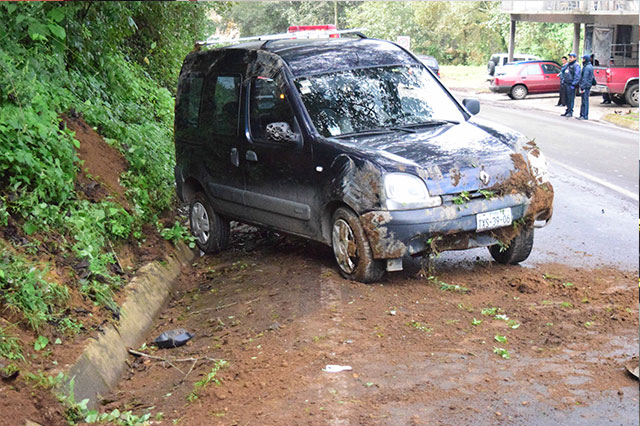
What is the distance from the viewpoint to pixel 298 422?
476 cm

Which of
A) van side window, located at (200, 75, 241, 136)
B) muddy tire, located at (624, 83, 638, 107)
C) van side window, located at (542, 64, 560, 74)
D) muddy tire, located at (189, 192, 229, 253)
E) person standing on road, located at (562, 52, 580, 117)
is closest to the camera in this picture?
van side window, located at (200, 75, 241, 136)

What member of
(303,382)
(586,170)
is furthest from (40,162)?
(586,170)

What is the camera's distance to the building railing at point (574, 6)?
33.0 m

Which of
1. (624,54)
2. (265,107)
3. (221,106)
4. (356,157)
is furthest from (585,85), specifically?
(356,157)

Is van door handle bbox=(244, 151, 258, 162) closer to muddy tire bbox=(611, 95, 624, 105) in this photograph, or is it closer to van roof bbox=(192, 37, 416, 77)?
van roof bbox=(192, 37, 416, 77)

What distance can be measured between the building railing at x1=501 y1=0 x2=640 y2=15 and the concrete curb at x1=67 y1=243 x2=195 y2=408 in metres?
26.9

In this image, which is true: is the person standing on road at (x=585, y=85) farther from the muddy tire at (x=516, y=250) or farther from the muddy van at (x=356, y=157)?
the muddy tire at (x=516, y=250)

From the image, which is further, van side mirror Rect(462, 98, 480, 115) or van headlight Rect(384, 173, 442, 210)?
van side mirror Rect(462, 98, 480, 115)

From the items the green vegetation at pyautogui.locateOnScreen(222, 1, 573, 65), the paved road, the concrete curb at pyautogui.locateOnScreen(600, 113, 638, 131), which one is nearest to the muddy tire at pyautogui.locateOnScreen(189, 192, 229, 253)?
the paved road

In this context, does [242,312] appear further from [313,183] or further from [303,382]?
[303,382]

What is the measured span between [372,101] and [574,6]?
3270cm

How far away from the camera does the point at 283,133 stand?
26.0ft

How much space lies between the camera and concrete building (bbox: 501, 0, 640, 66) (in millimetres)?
33875

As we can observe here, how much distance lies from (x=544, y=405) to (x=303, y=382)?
4.69ft
